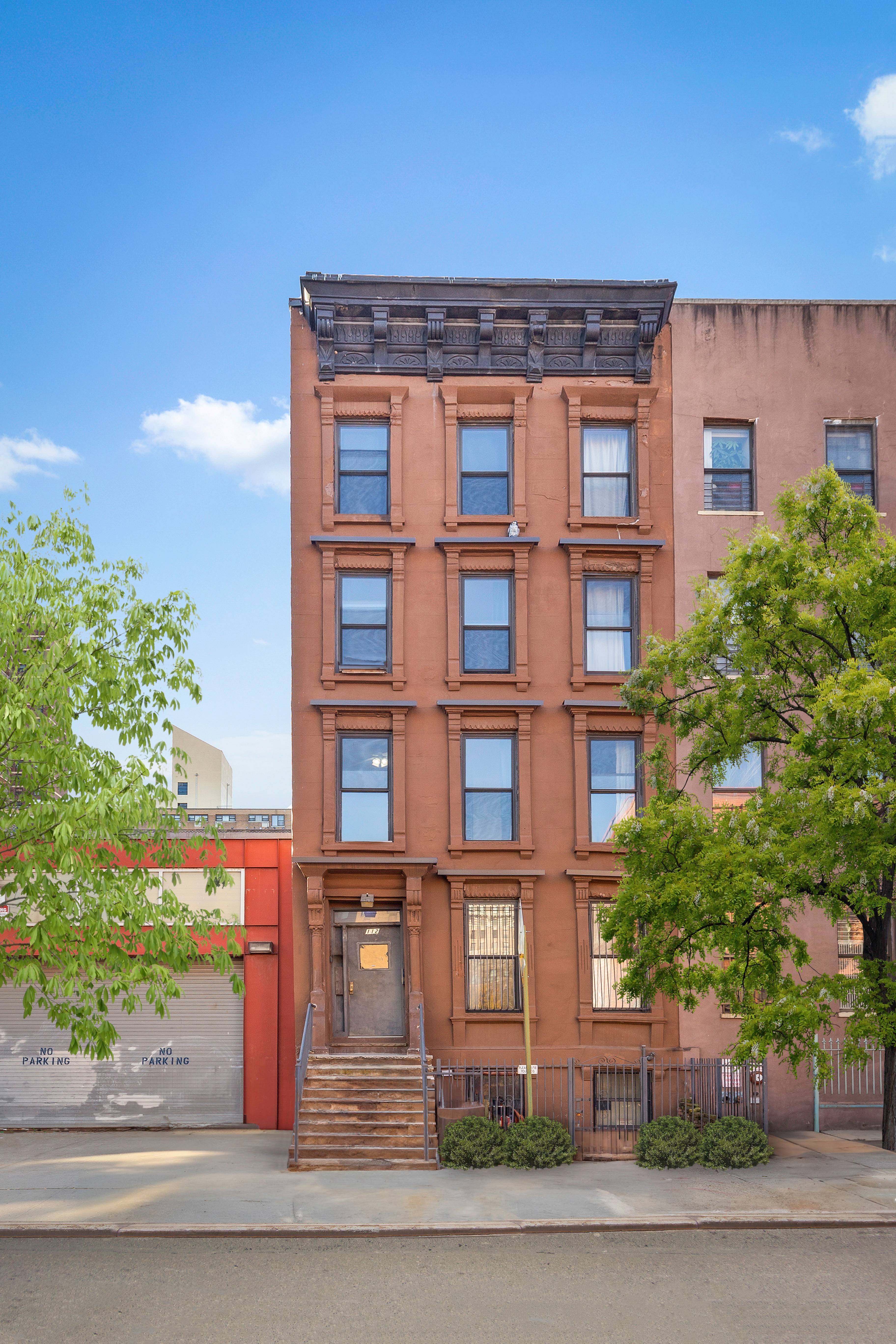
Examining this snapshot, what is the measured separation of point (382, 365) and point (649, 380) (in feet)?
16.5

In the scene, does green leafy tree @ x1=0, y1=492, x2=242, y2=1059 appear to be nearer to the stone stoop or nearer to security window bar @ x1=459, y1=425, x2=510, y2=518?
the stone stoop

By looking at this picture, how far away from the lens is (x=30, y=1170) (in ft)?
52.7

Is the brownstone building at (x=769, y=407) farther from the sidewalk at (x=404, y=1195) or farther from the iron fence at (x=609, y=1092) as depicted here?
the sidewalk at (x=404, y=1195)

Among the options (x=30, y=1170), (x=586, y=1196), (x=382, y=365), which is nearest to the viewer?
(x=586, y=1196)

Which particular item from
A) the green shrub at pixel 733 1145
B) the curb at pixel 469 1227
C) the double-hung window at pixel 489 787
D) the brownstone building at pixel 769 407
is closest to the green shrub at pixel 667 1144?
the green shrub at pixel 733 1145

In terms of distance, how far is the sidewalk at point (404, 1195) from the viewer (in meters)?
12.9

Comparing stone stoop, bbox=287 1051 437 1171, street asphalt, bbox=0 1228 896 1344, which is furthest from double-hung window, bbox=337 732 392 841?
street asphalt, bbox=0 1228 896 1344

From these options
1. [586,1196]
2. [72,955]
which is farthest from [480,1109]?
[72,955]

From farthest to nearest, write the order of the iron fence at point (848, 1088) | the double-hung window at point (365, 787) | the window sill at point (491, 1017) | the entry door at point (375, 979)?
Answer: 1. the double-hung window at point (365, 787)
2. the entry door at point (375, 979)
3. the iron fence at point (848, 1088)
4. the window sill at point (491, 1017)

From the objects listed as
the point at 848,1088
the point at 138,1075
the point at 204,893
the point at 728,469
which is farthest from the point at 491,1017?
the point at 728,469

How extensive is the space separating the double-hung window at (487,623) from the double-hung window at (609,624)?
1455mm

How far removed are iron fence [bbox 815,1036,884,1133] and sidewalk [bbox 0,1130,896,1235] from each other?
1.27m

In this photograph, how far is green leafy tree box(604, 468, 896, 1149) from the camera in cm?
1336

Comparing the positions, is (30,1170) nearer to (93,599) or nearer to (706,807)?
(93,599)
